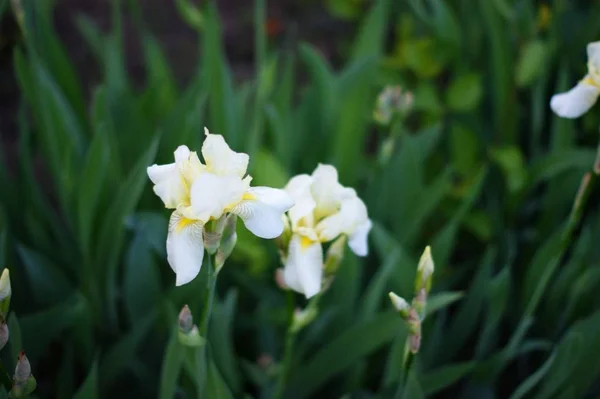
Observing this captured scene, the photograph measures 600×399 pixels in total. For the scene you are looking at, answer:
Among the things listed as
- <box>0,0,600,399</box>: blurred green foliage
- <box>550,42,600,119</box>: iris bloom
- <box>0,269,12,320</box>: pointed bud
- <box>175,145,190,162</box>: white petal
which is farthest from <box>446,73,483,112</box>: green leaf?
<box>0,269,12,320</box>: pointed bud

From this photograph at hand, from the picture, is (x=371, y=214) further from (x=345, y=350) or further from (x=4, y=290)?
(x=4, y=290)

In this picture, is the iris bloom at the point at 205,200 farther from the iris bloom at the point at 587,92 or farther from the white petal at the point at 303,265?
the iris bloom at the point at 587,92

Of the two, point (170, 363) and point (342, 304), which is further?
point (342, 304)

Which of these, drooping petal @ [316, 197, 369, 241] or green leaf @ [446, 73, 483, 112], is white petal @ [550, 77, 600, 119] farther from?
green leaf @ [446, 73, 483, 112]

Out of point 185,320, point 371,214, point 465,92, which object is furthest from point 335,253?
point 465,92

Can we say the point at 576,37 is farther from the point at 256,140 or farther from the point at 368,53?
the point at 256,140

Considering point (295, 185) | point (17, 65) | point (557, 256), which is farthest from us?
point (17, 65)

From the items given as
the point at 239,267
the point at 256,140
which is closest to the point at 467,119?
the point at 256,140
